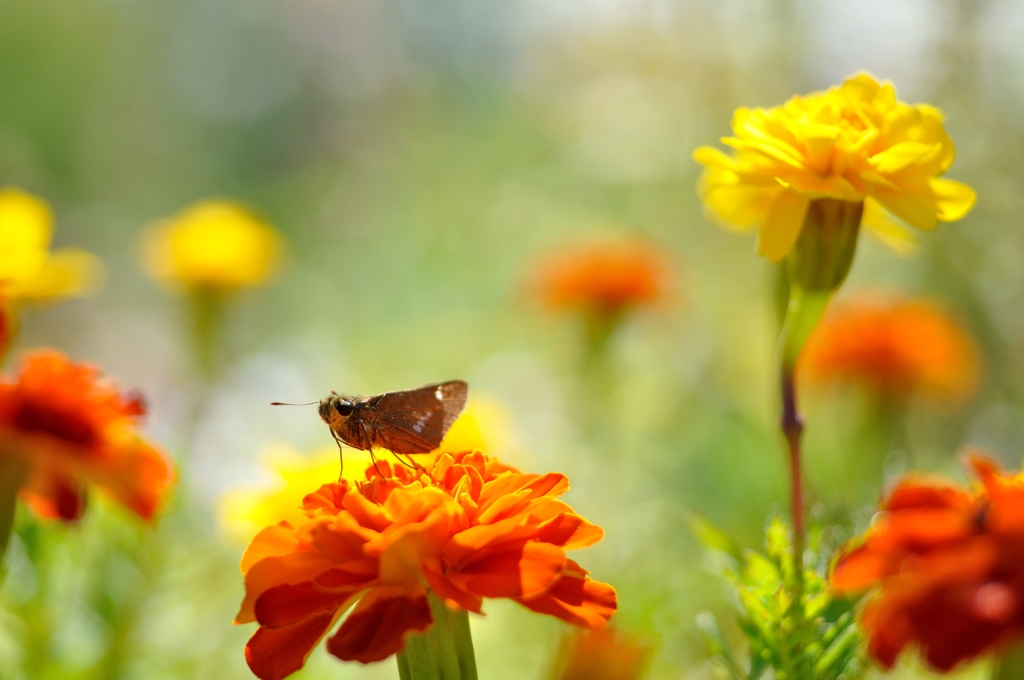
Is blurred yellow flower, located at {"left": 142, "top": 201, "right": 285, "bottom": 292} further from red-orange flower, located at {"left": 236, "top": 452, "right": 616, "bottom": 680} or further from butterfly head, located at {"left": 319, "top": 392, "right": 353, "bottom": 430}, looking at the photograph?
red-orange flower, located at {"left": 236, "top": 452, "right": 616, "bottom": 680}

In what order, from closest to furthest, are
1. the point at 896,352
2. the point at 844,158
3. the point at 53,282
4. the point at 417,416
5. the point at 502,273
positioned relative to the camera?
1. the point at 844,158
2. the point at 417,416
3. the point at 53,282
4. the point at 896,352
5. the point at 502,273

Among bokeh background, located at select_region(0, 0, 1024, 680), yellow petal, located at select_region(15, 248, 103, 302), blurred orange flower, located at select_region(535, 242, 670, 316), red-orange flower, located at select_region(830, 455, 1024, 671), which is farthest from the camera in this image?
blurred orange flower, located at select_region(535, 242, 670, 316)

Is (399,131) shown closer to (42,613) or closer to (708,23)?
(708,23)

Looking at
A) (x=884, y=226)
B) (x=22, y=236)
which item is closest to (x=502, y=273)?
(x=22, y=236)

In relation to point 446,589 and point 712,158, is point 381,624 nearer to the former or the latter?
point 446,589

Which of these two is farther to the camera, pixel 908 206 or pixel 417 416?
pixel 417 416

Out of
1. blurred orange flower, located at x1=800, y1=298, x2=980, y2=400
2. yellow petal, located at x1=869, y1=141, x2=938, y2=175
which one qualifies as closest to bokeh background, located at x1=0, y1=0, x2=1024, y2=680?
blurred orange flower, located at x1=800, y1=298, x2=980, y2=400

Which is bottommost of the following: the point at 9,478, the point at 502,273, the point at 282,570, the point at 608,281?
the point at 282,570

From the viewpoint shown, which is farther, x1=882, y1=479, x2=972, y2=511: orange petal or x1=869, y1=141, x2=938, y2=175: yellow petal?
x1=869, y1=141, x2=938, y2=175: yellow petal
